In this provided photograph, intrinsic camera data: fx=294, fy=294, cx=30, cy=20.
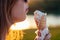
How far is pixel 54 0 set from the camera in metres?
7.84

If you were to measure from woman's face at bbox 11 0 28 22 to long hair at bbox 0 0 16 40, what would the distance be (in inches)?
1.0

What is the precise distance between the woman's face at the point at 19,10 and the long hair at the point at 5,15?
0.02 metres

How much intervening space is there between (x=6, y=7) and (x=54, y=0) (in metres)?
6.69

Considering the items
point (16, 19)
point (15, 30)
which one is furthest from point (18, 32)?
point (16, 19)

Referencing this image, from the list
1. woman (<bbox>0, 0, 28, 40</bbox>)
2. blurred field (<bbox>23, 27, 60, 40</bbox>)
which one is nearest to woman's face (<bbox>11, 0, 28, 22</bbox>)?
woman (<bbox>0, 0, 28, 40</bbox>)

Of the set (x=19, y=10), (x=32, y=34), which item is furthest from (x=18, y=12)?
(x=32, y=34)

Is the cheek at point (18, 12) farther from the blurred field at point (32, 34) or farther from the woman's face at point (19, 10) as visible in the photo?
the blurred field at point (32, 34)

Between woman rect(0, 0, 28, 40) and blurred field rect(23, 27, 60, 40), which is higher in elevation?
woman rect(0, 0, 28, 40)

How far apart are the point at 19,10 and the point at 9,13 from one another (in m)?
0.06

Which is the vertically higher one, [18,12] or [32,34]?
[18,12]

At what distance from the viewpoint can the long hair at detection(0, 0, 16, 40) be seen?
120 cm

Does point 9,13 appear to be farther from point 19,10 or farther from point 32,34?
point 32,34

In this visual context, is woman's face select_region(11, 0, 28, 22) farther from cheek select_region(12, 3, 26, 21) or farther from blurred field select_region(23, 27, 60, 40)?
blurred field select_region(23, 27, 60, 40)

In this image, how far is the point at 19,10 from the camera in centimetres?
126
